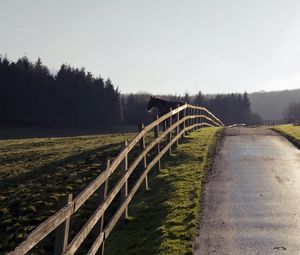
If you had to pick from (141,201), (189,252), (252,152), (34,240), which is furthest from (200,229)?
(252,152)

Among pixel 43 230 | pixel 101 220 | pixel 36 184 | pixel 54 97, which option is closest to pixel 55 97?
pixel 54 97

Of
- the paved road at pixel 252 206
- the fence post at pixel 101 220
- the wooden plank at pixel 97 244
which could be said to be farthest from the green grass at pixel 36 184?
the paved road at pixel 252 206

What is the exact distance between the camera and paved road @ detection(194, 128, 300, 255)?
835cm

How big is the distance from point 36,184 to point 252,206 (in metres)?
7.53

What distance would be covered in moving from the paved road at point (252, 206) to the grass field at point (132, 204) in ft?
1.34

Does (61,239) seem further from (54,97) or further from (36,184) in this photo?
(54,97)

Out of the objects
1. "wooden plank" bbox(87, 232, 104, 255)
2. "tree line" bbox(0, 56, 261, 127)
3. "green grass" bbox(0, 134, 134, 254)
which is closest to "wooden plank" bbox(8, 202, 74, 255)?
"wooden plank" bbox(87, 232, 104, 255)

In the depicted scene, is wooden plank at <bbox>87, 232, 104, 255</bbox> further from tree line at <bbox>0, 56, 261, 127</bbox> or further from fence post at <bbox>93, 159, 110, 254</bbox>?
tree line at <bbox>0, 56, 261, 127</bbox>

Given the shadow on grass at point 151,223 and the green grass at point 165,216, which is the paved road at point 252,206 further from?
the shadow on grass at point 151,223

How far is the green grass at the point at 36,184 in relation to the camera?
1198 centimetres

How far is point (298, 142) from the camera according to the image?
21.9 m

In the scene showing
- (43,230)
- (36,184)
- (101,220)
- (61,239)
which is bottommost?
(36,184)

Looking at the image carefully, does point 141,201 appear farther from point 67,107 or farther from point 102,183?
point 67,107

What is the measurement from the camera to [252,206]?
35.3 ft
